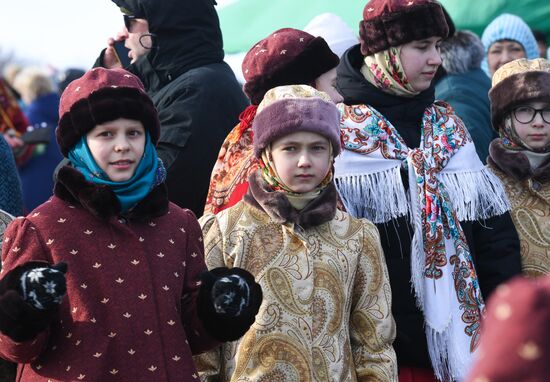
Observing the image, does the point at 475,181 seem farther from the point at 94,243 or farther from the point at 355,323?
the point at 94,243

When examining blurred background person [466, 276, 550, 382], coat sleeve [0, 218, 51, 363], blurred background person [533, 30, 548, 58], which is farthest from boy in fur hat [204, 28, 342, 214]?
blurred background person [533, 30, 548, 58]

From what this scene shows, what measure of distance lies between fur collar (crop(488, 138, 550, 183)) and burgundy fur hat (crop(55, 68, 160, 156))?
194cm

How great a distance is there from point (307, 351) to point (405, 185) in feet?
3.45

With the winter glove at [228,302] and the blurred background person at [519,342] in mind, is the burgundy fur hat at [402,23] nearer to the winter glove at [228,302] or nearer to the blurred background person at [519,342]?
the winter glove at [228,302]

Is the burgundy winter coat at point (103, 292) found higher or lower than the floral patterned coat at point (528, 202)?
higher

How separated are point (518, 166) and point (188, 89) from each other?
1.47m

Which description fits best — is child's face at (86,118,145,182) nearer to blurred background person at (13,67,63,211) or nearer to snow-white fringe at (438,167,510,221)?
snow-white fringe at (438,167,510,221)

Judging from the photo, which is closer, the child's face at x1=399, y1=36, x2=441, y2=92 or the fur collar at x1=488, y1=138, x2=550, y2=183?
the child's face at x1=399, y1=36, x2=441, y2=92

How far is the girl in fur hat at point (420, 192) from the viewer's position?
172 inches

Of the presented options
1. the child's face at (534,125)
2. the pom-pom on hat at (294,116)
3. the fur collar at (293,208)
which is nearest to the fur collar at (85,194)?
the fur collar at (293,208)

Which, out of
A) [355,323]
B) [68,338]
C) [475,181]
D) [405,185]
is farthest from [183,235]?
[475,181]

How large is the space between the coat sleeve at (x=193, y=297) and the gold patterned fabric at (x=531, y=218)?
177 cm

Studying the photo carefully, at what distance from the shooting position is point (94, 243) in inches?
128

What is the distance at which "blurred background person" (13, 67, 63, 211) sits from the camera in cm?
704
